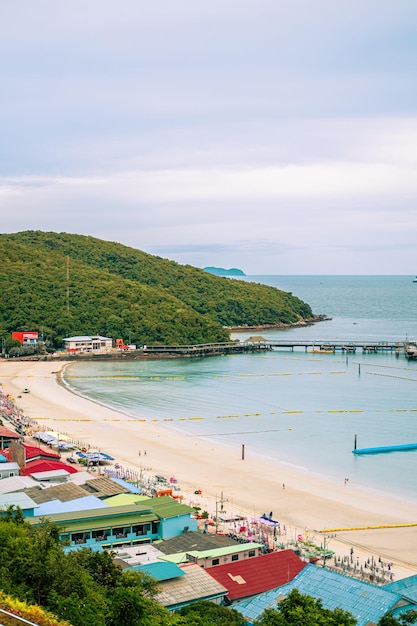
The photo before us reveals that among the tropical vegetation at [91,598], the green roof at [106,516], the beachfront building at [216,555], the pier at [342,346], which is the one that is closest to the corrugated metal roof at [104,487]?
the green roof at [106,516]

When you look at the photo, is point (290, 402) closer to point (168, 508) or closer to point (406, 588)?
point (168, 508)

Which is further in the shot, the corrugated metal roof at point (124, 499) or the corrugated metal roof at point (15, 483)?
the corrugated metal roof at point (15, 483)

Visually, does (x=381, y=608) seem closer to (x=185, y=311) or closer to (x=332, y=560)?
(x=332, y=560)

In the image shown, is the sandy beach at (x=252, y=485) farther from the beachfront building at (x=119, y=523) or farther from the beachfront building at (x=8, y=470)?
the beachfront building at (x=8, y=470)

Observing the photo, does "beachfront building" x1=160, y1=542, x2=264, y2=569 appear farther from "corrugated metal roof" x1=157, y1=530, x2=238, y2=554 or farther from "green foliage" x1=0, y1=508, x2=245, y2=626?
"green foliage" x1=0, y1=508, x2=245, y2=626

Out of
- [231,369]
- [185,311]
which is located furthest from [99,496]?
[185,311]

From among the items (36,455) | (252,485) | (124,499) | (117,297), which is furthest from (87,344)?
(124,499)
